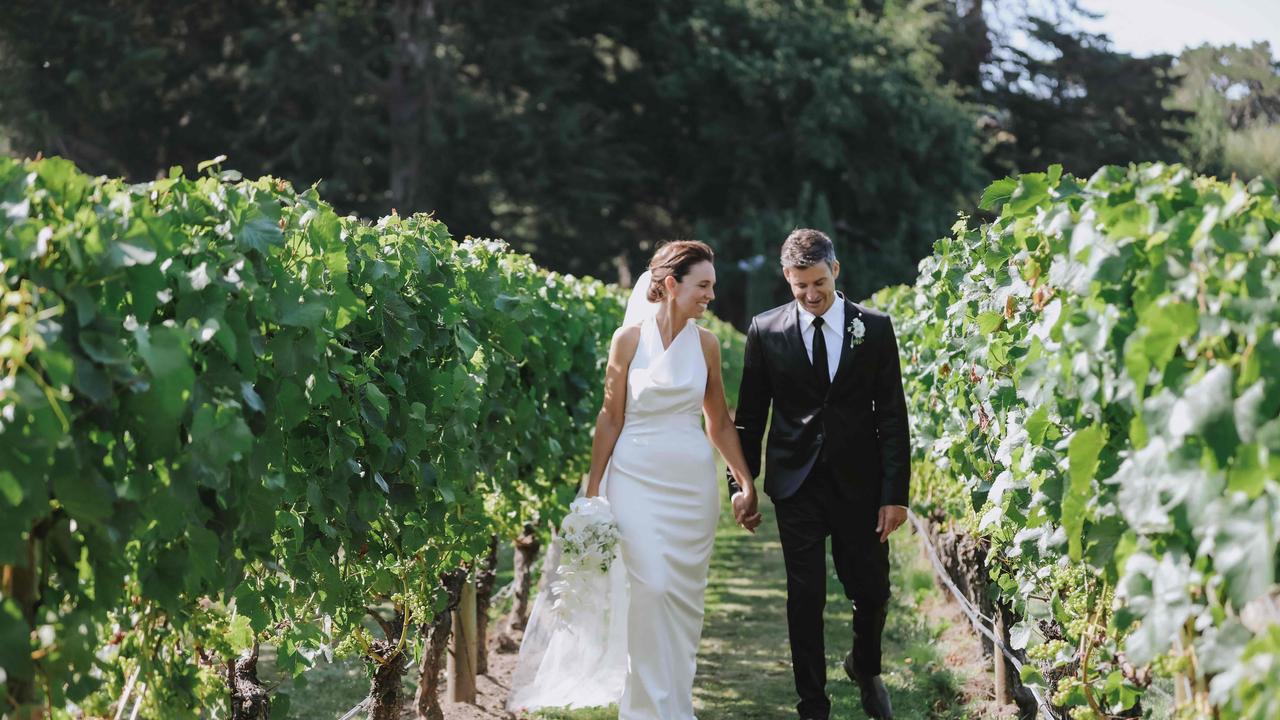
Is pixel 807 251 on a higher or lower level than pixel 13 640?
higher

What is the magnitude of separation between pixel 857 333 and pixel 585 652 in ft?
5.23

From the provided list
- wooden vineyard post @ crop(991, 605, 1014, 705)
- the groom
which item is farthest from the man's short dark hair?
wooden vineyard post @ crop(991, 605, 1014, 705)

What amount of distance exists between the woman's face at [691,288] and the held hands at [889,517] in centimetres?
103

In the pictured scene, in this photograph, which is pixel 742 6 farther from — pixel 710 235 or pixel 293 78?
pixel 293 78

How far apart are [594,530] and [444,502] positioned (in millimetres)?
557

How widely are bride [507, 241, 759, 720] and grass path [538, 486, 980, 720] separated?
2.66 feet

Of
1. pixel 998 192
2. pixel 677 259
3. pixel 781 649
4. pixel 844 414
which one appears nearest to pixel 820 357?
pixel 844 414

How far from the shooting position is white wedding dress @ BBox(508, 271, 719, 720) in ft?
16.4

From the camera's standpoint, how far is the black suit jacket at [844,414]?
17.1ft

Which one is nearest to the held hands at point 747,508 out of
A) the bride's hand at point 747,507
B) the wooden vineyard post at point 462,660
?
the bride's hand at point 747,507

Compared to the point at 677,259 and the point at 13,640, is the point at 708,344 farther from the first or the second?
the point at 13,640

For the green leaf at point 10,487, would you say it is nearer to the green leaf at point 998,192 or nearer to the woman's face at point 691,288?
the green leaf at point 998,192

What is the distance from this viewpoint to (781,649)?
7.58 meters

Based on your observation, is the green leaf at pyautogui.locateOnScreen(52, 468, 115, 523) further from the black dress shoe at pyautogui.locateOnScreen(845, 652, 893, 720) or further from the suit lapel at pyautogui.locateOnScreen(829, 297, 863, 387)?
the black dress shoe at pyautogui.locateOnScreen(845, 652, 893, 720)
